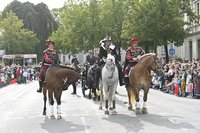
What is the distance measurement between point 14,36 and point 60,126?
67.4 metres

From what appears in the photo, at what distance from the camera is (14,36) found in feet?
256

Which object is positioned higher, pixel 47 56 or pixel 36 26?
pixel 36 26

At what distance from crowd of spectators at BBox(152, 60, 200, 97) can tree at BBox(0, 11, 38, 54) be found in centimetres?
4939

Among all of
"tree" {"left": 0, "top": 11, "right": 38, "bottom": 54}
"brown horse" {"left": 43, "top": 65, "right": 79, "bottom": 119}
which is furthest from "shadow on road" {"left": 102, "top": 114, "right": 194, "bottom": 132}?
"tree" {"left": 0, "top": 11, "right": 38, "bottom": 54}

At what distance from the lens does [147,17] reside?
4034cm

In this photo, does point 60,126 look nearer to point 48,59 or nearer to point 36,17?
point 48,59

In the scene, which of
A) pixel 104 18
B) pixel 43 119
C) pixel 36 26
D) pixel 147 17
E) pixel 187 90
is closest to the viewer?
pixel 43 119

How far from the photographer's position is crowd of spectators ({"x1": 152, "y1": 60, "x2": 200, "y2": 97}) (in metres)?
A: 23.0

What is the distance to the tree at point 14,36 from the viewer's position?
2980 inches

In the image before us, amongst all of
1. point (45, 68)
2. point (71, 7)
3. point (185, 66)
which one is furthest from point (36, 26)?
point (45, 68)

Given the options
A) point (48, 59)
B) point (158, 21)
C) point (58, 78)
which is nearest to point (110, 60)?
point (58, 78)

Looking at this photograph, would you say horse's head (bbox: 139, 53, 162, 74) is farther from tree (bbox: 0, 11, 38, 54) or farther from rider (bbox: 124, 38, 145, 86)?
tree (bbox: 0, 11, 38, 54)

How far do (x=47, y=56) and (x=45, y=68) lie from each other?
0.39m

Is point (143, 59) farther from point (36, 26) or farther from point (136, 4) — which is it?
point (36, 26)
